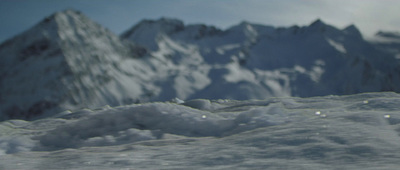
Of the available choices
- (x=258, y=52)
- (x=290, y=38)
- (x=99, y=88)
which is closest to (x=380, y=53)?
(x=290, y=38)

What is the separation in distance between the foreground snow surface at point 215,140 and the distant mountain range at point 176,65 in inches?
2141

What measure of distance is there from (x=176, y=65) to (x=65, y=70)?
974 inches

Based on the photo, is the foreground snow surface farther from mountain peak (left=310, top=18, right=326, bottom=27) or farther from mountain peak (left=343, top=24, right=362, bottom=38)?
mountain peak (left=343, top=24, right=362, bottom=38)

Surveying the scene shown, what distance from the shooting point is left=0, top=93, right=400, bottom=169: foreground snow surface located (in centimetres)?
222

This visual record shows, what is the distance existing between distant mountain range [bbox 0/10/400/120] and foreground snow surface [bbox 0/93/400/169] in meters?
54.4

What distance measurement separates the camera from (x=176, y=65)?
78.2 meters

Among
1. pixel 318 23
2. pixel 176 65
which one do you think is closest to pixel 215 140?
pixel 176 65

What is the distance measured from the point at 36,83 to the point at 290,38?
62073 millimetres

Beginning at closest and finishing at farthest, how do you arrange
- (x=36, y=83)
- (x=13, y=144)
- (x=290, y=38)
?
(x=13, y=144)
(x=36, y=83)
(x=290, y=38)

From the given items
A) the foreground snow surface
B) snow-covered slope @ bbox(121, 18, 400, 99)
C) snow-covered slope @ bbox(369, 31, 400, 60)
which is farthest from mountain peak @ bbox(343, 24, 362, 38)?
the foreground snow surface

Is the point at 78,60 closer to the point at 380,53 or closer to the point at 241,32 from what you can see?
the point at 241,32

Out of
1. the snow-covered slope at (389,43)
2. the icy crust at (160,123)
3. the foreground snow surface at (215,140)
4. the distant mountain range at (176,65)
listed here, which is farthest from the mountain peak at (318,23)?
the icy crust at (160,123)

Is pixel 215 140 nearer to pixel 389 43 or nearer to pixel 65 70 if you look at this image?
pixel 65 70

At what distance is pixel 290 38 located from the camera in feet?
301
